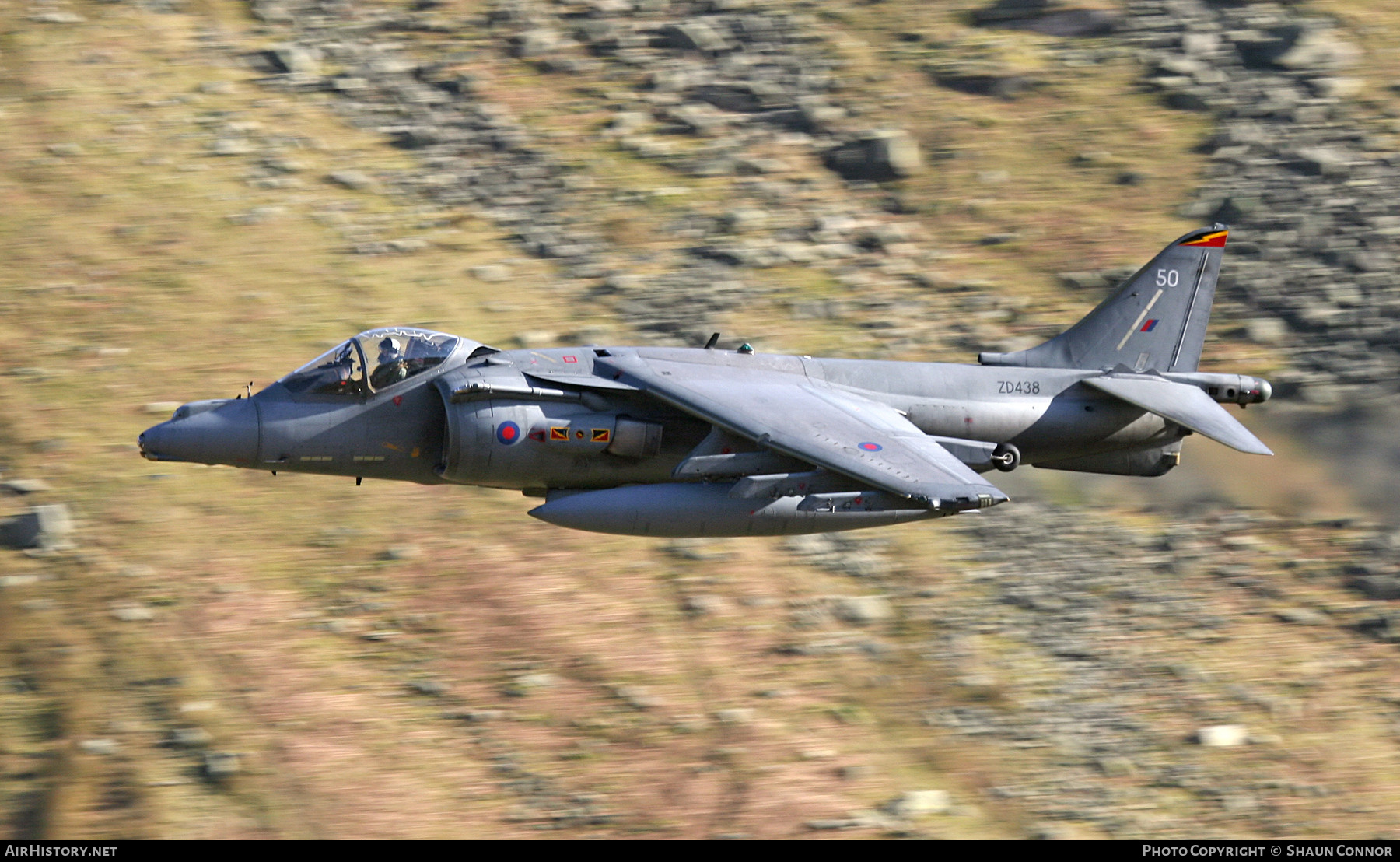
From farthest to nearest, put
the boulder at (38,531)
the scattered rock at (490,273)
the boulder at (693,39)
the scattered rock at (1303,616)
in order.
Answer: the boulder at (693,39) < the scattered rock at (490,273) < the scattered rock at (1303,616) < the boulder at (38,531)

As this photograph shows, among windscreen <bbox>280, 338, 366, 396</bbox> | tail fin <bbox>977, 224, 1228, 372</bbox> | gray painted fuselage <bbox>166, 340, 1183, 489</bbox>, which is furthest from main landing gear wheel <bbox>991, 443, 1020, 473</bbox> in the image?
windscreen <bbox>280, 338, 366, 396</bbox>

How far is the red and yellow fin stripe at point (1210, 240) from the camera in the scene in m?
23.0

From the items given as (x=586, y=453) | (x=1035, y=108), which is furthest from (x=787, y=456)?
(x=1035, y=108)

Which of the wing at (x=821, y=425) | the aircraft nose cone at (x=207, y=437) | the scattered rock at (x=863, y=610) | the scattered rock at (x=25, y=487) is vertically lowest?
the scattered rock at (x=863, y=610)

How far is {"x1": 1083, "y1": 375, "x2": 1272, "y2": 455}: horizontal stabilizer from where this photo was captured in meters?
20.4

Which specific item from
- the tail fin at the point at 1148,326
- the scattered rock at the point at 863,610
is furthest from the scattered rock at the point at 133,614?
the tail fin at the point at 1148,326

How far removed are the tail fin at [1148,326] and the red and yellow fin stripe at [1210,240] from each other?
59 mm

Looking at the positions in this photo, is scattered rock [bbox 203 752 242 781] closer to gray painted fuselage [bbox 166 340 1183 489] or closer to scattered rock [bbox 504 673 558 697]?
scattered rock [bbox 504 673 558 697]

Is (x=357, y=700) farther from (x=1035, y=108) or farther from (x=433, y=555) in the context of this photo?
(x=1035, y=108)

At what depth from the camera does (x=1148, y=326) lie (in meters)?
22.3

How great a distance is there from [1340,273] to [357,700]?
22.3 metres

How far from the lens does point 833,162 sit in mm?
35906

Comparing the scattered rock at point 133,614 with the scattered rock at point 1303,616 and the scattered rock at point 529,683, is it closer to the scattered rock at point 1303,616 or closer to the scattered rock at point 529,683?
the scattered rock at point 529,683

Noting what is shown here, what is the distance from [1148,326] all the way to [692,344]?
33.2 feet
